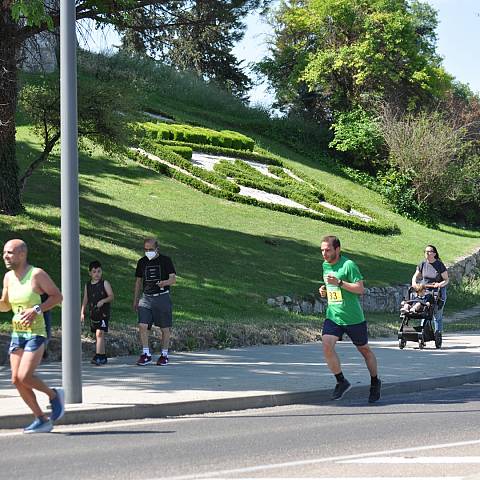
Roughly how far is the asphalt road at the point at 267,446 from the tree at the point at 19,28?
13581 mm

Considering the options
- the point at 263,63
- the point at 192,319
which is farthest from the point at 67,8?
the point at 263,63

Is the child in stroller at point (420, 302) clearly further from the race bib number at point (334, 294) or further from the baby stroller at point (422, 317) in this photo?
the race bib number at point (334, 294)

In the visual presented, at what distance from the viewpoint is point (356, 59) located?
59562 mm

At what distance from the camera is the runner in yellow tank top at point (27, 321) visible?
10617 mm

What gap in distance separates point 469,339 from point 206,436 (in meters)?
13.8

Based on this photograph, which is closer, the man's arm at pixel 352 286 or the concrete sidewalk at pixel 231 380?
the concrete sidewalk at pixel 231 380

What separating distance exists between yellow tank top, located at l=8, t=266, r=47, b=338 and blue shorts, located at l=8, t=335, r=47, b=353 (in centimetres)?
3

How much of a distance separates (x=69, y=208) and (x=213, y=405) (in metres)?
2.84

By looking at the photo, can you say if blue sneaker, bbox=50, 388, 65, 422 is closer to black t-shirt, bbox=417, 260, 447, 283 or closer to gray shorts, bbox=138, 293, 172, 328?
gray shorts, bbox=138, 293, 172, 328

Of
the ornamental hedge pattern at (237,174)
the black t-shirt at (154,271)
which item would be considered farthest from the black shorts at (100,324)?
the ornamental hedge pattern at (237,174)

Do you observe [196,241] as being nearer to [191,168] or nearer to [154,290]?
[191,168]

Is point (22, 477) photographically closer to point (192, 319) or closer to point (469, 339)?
point (192, 319)

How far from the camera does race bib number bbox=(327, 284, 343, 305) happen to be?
523 inches

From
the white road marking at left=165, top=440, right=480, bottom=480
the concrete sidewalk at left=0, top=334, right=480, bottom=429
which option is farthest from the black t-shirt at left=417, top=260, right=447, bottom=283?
the white road marking at left=165, top=440, right=480, bottom=480
